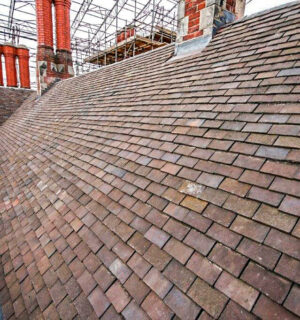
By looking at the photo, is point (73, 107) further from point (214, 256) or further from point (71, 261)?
point (214, 256)

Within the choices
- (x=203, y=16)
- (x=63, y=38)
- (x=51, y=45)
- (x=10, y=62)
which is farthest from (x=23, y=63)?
(x=203, y=16)

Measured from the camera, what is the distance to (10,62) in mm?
14195

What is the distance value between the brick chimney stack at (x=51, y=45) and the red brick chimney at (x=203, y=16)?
8.99m

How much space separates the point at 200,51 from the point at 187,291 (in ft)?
10.7

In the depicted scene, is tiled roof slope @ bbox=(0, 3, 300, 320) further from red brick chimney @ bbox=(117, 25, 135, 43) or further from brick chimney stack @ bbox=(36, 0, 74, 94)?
brick chimney stack @ bbox=(36, 0, 74, 94)

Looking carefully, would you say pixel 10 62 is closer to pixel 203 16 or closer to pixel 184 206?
pixel 203 16

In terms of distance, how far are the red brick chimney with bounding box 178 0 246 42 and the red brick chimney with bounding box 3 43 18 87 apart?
15.3 metres

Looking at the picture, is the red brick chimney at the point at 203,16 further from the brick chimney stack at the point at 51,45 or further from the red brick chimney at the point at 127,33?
the brick chimney stack at the point at 51,45

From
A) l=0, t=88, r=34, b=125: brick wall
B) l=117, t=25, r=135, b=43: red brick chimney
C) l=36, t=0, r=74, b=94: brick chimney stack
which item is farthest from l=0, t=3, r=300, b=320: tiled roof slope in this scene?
l=0, t=88, r=34, b=125: brick wall

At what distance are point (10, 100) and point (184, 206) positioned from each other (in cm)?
1564

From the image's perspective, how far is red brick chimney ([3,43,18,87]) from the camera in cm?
1405

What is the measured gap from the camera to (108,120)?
11.6 ft

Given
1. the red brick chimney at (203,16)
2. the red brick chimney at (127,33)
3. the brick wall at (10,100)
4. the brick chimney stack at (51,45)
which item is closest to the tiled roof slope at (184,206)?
the red brick chimney at (203,16)

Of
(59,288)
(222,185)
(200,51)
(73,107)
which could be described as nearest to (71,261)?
(59,288)
